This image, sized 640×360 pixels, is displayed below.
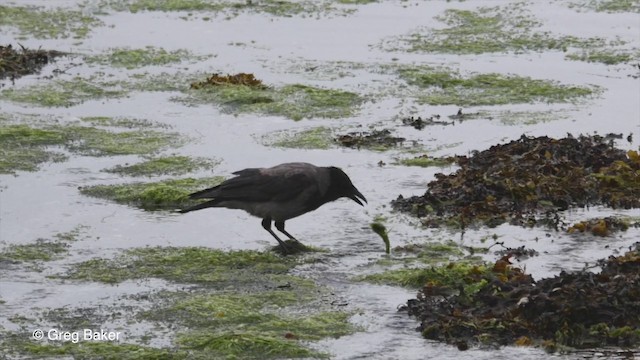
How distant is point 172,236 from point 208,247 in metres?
0.50

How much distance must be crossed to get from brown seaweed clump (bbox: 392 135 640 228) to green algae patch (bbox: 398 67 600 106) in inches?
140

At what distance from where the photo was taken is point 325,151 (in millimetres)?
14820

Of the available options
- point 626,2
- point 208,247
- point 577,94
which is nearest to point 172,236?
point 208,247

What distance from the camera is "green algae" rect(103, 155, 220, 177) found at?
14.0m

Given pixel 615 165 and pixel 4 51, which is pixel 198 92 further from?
pixel 615 165

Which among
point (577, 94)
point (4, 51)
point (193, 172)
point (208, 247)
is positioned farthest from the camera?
point (4, 51)

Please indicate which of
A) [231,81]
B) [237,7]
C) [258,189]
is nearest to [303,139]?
[231,81]

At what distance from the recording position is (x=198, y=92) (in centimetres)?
1786

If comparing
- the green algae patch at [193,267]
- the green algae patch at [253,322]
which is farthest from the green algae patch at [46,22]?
the green algae patch at [253,322]

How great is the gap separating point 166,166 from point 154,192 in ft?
4.14

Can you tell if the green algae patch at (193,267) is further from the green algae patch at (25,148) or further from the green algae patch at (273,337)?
the green algae patch at (25,148)

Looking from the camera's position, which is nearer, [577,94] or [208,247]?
[208,247]

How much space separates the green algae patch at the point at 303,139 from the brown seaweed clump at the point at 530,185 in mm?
2111

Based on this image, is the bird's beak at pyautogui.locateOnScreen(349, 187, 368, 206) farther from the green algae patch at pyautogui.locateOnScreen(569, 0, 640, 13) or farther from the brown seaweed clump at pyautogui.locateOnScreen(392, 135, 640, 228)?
the green algae patch at pyautogui.locateOnScreen(569, 0, 640, 13)
